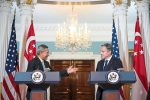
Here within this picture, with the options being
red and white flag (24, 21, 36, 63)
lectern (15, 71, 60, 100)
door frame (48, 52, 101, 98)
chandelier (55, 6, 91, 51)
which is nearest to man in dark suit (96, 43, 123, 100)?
lectern (15, 71, 60, 100)

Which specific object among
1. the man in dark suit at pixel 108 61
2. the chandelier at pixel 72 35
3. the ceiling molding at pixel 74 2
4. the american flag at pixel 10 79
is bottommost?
the american flag at pixel 10 79

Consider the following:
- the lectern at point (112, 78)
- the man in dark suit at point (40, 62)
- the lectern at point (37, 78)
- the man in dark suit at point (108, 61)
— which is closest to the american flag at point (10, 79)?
the man in dark suit at point (40, 62)

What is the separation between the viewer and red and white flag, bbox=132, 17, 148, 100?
769 cm

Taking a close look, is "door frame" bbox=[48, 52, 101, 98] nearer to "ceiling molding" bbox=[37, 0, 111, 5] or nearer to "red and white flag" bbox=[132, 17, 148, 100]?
"ceiling molding" bbox=[37, 0, 111, 5]

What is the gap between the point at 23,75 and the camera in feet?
16.1

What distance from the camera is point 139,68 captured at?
7.73 meters

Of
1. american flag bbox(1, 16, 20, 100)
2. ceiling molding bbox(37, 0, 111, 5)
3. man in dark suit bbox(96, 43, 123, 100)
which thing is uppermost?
ceiling molding bbox(37, 0, 111, 5)

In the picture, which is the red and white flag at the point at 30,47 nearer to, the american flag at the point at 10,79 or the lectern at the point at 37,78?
the american flag at the point at 10,79

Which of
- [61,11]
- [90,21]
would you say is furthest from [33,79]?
[90,21]

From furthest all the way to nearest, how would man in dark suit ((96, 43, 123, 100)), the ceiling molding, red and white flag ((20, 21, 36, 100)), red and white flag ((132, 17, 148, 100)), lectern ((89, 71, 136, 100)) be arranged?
the ceiling molding → red and white flag ((20, 21, 36, 100)) → red and white flag ((132, 17, 148, 100)) → man in dark suit ((96, 43, 123, 100)) → lectern ((89, 71, 136, 100))

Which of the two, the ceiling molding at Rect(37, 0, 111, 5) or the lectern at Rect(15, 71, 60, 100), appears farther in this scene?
the ceiling molding at Rect(37, 0, 111, 5)

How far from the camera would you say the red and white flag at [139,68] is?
25.2 ft

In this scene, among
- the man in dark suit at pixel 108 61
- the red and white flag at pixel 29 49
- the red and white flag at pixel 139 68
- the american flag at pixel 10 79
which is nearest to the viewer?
the man in dark suit at pixel 108 61

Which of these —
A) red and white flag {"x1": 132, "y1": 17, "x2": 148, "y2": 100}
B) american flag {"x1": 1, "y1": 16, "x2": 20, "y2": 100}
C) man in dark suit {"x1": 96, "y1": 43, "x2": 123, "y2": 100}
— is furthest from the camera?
red and white flag {"x1": 132, "y1": 17, "x2": 148, "y2": 100}
